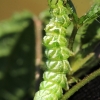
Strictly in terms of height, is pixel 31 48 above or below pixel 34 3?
below

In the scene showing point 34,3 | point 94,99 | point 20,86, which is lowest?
point 94,99

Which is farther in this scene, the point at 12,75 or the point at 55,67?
the point at 12,75

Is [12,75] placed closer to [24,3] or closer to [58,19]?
[58,19]

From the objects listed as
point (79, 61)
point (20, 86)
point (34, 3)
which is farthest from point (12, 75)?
point (34, 3)

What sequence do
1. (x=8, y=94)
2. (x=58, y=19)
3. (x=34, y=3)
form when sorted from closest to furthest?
1. (x=58, y=19)
2. (x=8, y=94)
3. (x=34, y=3)

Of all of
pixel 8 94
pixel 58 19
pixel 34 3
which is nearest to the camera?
pixel 58 19

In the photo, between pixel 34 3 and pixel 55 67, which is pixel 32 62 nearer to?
pixel 55 67
